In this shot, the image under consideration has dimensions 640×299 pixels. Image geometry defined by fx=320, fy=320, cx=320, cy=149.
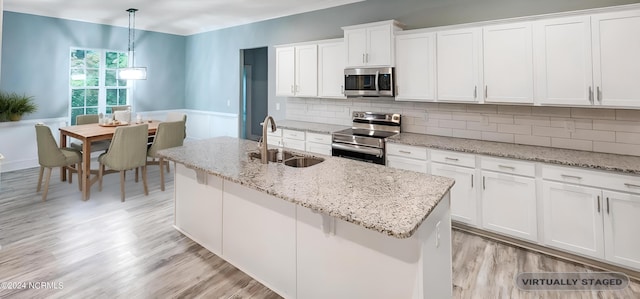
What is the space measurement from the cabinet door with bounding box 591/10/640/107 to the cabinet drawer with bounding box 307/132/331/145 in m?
2.70

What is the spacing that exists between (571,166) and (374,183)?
1.78 meters

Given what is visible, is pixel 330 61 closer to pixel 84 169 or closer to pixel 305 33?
pixel 305 33

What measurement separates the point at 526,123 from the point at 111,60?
23.7 feet

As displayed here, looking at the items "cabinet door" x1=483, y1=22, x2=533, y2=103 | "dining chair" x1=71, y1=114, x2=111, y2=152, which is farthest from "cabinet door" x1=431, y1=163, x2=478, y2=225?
"dining chair" x1=71, y1=114, x2=111, y2=152

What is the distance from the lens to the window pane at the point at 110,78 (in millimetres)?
6411

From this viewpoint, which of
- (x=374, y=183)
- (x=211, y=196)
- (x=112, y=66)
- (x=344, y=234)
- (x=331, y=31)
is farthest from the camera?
(x=112, y=66)

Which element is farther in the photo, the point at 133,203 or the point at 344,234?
the point at 133,203

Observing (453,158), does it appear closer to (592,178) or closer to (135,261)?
(592,178)

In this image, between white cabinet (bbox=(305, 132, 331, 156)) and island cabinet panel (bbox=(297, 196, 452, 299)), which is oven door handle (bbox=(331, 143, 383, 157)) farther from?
island cabinet panel (bbox=(297, 196, 452, 299))

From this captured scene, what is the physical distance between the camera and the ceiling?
4.79 metres

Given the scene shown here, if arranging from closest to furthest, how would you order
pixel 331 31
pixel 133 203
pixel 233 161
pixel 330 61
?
pixel 233 161, pixel 133 203, pixel 330 61, pixel 331 31

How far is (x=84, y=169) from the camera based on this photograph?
3.98 metres

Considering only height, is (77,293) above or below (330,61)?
below

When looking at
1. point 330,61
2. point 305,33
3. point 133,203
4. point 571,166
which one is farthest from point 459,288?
point 305,33
